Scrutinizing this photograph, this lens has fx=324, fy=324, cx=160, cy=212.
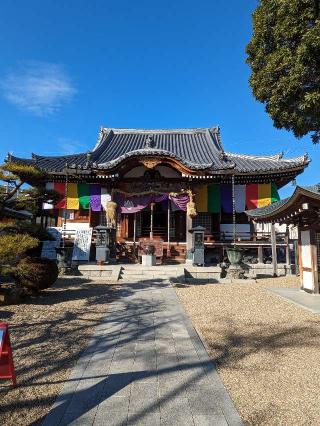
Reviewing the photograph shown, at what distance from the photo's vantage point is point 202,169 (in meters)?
16.8

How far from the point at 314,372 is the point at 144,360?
2.35 meters

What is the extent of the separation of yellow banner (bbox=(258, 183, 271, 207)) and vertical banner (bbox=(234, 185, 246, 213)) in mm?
877

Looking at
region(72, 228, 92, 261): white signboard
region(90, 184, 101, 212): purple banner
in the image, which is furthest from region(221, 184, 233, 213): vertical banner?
region(72, 228, 92, 261): white signboard

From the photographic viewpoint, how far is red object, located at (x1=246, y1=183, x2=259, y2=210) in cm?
1838

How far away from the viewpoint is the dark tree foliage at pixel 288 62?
6418mm

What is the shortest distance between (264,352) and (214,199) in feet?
45.2

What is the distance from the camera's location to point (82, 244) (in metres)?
16.5

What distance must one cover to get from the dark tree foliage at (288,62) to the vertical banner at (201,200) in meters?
10.5

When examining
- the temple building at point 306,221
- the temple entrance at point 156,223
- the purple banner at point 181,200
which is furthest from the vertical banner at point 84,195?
the temple building at point 306,221

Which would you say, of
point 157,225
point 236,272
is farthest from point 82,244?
point 236,272

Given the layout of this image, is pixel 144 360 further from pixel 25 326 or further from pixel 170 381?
pixel 25 326

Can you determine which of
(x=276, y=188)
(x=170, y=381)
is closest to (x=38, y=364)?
(x=170, y=381)

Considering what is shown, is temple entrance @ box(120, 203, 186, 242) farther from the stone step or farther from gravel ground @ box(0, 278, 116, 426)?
gravel ground @ box(0, 278, 116, 426)

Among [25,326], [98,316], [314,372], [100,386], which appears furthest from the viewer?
[98,316]
